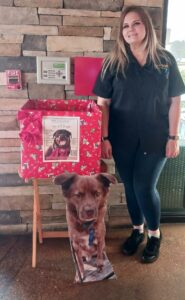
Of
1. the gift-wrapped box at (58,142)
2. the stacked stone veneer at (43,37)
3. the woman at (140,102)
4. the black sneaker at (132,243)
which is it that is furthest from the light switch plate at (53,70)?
the black sneaker at (132,243)

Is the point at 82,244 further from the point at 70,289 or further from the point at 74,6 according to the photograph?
the point at 74,6

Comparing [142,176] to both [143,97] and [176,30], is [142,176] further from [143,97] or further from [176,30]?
[176,30]

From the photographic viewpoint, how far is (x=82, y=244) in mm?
1712

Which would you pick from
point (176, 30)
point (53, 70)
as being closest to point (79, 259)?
point (53, 70)

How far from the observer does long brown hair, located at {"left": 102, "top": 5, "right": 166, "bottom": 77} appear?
1589 mm

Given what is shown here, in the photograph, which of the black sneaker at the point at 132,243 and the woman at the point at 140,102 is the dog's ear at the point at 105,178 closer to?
the woman at the point at 140,102

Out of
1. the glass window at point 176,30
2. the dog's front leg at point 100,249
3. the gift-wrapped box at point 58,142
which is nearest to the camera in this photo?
the gift-wrapped box at point 58,142

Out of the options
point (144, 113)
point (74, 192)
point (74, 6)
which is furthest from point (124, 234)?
point (74, 6)

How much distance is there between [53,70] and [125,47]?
46cm

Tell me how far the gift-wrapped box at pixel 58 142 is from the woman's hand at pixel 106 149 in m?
0.12

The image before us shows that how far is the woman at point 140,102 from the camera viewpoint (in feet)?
5.29

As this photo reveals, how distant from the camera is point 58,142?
1.54 m

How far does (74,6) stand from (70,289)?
1591mm

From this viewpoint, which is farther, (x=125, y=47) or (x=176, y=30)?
(x=176, y=30)
